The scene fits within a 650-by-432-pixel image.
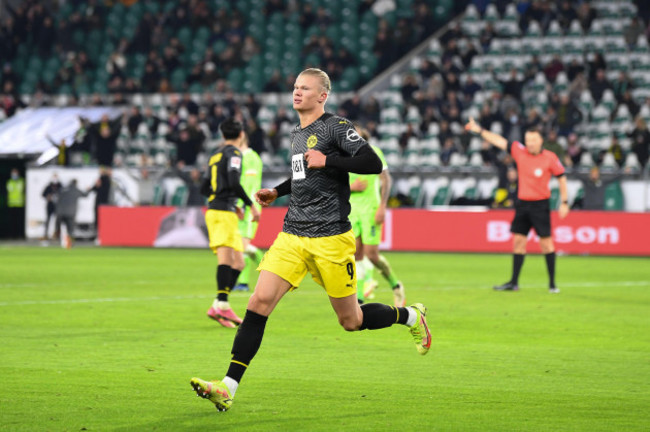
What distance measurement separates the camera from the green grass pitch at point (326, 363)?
686cm

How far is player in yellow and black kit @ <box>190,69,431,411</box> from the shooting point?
282 inches

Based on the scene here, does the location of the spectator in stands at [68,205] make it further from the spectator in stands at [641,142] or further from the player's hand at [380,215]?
the player's hand at [380,215]

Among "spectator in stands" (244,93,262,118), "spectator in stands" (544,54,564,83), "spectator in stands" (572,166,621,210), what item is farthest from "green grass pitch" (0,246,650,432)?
"spectator in stands" (244,93,262,118)

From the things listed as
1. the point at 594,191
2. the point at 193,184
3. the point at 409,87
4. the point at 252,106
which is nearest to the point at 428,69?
the point at 409,87

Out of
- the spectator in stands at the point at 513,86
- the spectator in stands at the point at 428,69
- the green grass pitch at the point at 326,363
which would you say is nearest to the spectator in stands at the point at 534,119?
the spectator in stands at the point at 513,86

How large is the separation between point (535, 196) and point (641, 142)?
43.3 feet

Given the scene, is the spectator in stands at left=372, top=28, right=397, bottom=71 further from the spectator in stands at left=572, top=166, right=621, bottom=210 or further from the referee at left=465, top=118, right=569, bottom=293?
the referee at left=465, top=118, right=569, bottom=293

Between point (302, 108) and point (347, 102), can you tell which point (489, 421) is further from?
point (347, 102)

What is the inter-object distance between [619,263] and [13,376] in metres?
17.9

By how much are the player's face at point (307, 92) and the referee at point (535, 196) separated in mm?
9561

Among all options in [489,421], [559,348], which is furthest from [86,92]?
[489,421]

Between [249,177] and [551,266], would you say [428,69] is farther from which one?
[249,177]

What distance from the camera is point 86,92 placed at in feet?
124

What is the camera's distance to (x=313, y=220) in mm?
7305
